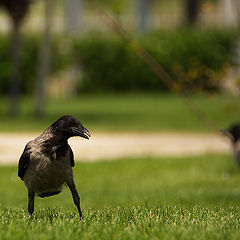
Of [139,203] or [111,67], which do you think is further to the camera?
[111,67]

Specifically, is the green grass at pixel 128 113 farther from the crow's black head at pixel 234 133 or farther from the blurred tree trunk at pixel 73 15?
the blurred tree trunk at pixel 73 15

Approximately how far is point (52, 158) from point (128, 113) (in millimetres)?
18345

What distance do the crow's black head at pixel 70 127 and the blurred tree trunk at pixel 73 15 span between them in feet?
94.3

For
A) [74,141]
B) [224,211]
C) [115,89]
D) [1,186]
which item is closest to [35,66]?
[115,89]

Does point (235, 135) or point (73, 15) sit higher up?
point (73, 15)

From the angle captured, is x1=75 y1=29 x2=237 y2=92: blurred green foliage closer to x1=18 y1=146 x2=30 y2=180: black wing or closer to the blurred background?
the blurred background

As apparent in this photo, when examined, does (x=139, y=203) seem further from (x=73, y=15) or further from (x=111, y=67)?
(x=73, y=15)

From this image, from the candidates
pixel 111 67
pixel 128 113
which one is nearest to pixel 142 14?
pixel 111 67

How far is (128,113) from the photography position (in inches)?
947

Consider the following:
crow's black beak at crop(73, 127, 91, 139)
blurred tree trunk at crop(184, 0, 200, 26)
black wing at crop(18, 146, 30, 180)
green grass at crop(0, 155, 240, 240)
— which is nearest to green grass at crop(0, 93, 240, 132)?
green grass at crop(0, 155, 240, 240)

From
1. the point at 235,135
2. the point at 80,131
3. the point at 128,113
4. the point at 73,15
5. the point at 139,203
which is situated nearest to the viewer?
the point at 80,131

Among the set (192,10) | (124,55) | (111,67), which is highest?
(192,10)

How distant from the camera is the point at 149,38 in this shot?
107 feet

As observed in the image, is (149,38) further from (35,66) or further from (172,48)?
(35,66)
